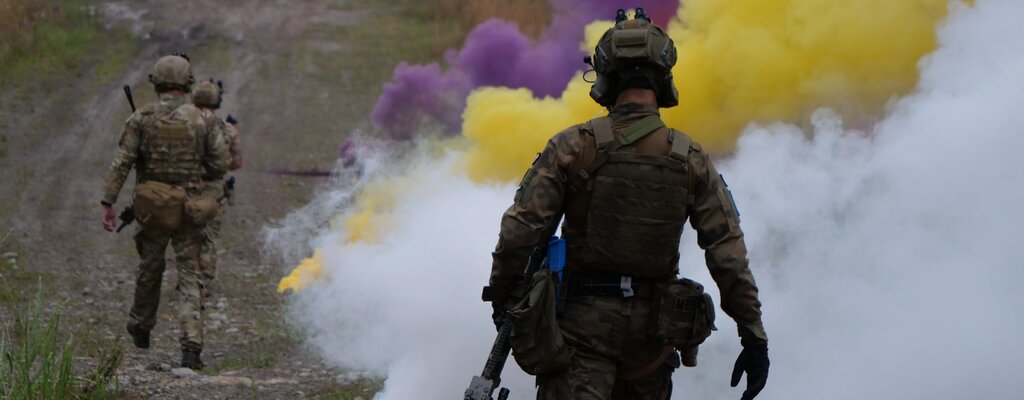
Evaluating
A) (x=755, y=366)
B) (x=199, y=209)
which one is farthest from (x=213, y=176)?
(x=755, y=366)

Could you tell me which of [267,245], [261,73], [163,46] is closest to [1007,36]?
[267,245]

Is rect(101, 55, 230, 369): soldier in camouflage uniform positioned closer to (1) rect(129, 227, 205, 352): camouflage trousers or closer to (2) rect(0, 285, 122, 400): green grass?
(1) rect(129, 227, 205, 352): camouflage trousers

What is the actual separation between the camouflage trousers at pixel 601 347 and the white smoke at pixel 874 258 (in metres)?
1.99

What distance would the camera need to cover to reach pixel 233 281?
11602mm

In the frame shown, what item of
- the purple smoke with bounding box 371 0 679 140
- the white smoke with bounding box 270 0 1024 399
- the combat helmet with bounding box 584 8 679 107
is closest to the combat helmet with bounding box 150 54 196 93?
the white smoke with bounding box 270 0 1024 399

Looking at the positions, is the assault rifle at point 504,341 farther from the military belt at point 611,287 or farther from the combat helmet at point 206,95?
the combat helmet at point 206,95

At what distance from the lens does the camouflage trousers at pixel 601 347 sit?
4.71 metres

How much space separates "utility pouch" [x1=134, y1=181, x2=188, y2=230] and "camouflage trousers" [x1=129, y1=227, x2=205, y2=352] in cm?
11

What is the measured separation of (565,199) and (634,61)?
20.4 inches

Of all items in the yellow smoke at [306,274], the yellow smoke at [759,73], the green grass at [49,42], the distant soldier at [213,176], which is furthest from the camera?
the green grass at [49,42]

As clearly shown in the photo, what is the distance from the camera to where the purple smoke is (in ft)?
38.7

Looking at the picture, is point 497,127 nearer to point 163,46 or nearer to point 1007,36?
point 1007,36

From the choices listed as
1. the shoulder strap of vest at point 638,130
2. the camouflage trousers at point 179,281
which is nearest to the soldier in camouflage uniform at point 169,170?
the camouflage trousers at point 179,281

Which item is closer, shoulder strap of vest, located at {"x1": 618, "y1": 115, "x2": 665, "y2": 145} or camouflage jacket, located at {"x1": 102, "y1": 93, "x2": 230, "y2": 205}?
shoulder strap of vest, located at {"x1": 618, "y1": 115, "x2": 665, "y2": 145}
